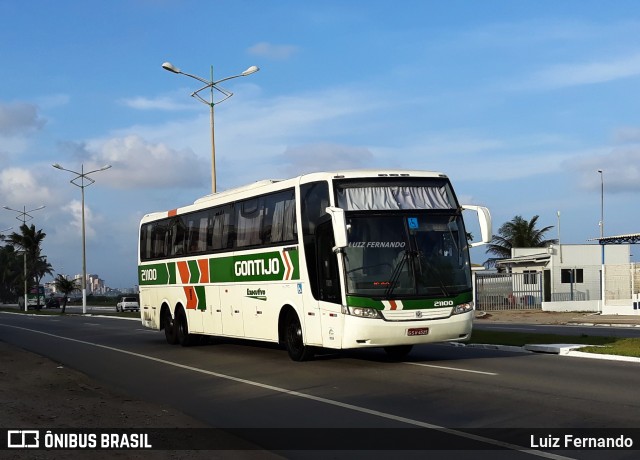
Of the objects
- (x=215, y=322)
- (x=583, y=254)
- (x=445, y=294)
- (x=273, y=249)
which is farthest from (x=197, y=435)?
(x=583, y=254)

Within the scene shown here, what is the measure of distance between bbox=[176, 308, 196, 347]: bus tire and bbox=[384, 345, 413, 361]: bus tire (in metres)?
7.62

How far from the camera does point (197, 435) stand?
400 inches

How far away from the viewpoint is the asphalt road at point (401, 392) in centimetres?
992

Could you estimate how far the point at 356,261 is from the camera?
53.1 feet

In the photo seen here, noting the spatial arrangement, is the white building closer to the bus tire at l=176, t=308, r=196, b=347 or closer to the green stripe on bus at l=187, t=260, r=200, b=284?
the bus tire at l=176, t=308, r=196, b=347

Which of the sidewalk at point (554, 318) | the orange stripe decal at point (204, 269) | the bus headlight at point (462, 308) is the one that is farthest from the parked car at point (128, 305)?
the bus headlight at point (462, 308)

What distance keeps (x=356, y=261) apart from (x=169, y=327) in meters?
11.0

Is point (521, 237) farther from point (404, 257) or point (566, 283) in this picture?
point (404, 257)

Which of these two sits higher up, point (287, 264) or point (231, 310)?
point (287, 264)

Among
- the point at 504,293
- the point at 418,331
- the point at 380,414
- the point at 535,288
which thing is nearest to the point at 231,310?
the point at 418,331

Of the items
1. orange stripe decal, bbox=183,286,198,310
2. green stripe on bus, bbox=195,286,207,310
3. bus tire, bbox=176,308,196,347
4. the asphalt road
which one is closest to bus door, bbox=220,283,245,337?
the asphalt road

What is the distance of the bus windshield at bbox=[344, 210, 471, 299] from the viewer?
16.1m

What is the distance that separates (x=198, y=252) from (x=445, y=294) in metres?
8.80

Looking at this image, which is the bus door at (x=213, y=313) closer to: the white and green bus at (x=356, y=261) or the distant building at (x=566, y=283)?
the white and green bus at (x=356, y=261)
